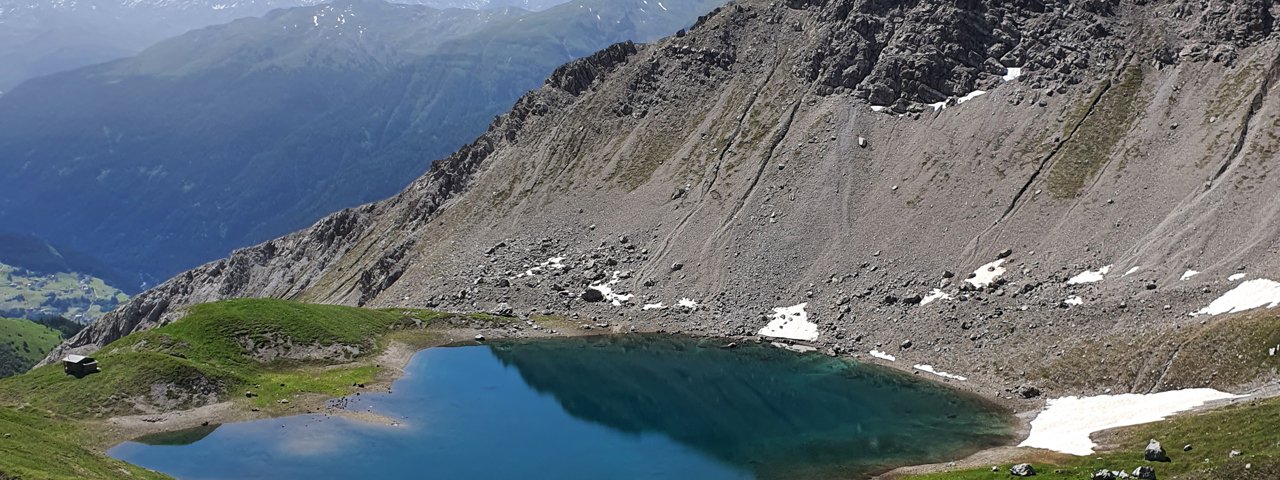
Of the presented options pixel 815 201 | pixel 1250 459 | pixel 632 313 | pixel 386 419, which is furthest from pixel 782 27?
pixel 1250 459

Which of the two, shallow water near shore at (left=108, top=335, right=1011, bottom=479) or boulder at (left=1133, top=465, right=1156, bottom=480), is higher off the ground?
boulder at (left=1133, top=465, right=1156, bottom=480)

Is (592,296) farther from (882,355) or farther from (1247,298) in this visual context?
(1247,298)

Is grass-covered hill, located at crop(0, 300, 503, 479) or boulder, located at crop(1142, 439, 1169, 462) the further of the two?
grass-covered hill, located at crop(0, 300, 503, 479)

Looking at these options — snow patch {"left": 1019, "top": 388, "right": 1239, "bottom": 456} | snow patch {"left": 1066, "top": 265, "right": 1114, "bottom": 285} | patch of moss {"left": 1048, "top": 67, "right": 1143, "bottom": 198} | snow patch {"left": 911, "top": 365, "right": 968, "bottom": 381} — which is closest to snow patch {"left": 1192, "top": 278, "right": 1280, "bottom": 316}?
snow patch {"left": 1019, "top": 388, "right": 1239, "bottom": 456}

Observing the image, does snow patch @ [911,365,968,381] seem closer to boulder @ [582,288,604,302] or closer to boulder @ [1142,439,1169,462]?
boulder @ [1142,439,1169,462]

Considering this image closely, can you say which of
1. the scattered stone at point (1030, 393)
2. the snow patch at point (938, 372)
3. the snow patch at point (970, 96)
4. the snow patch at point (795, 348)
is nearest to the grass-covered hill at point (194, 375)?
the snow patch at point (795, 348)

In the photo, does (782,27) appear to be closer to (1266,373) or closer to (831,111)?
(831,111)
